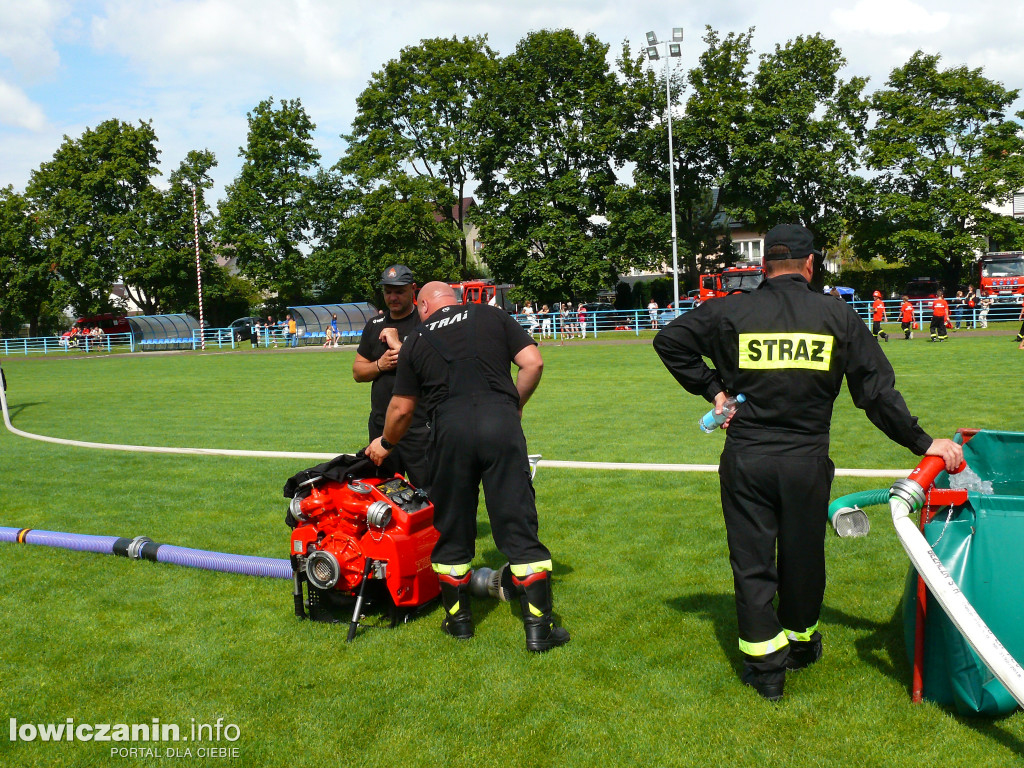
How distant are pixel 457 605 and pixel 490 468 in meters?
0.79

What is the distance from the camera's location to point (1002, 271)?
3897 cm

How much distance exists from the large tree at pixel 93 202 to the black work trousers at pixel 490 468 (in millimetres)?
58478

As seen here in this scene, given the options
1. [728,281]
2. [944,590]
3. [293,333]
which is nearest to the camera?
[944,590]

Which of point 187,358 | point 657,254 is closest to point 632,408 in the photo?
point 187,358

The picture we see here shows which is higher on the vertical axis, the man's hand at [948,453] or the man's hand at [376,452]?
the man's hand at [948,453]

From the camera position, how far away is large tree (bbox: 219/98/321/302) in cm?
5553

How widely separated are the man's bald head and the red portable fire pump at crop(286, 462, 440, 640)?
40.6 inches

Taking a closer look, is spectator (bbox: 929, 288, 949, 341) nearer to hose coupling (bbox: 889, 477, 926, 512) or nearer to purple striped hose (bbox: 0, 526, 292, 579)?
purple striped hose (bbox: 0, 526, 292, 579)

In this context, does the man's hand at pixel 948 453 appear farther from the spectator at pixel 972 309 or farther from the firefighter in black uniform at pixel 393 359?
the spectator at pixel 972 309

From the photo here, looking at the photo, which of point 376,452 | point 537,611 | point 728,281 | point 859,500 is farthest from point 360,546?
point 728,281

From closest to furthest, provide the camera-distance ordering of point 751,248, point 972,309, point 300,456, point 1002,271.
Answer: point 300,456, point 972,309, point 1002,271, point 751,248

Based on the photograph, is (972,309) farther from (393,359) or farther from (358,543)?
(358,543)

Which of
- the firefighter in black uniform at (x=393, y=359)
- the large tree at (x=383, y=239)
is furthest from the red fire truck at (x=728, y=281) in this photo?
the firefighter in black uniform at (x=393, y=359)

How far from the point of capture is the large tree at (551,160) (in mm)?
47531
